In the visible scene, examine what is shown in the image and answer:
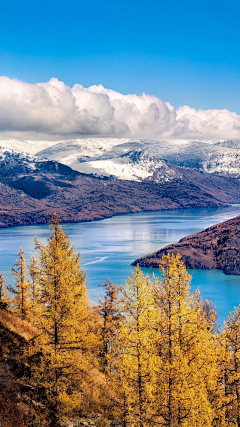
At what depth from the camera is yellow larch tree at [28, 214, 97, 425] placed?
23.6 meters

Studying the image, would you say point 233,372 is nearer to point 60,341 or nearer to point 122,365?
point 122,365

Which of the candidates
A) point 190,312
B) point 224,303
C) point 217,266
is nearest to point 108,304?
point 190,312

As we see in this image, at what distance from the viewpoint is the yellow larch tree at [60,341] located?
23.6 meters

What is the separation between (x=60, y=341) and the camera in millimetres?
25312

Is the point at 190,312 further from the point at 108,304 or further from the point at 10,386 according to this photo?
the point at 108,304

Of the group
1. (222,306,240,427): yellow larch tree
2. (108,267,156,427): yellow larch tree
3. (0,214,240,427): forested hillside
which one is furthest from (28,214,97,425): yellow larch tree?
(222,306,240,427): yellow larch tree

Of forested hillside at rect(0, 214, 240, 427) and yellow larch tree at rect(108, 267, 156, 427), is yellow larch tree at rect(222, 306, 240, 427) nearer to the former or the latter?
forested hillside at rect(0, 214, 240, 427)

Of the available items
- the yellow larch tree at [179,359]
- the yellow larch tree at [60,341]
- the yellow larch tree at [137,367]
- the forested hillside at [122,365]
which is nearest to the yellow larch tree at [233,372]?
the forested hillside at [122,365]

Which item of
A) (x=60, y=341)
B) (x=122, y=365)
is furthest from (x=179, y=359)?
(x=60, y=341)

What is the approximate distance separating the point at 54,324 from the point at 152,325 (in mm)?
6072

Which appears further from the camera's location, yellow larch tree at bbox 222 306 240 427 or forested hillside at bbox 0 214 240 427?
yellow larch tree at bbox 222 306 240 427

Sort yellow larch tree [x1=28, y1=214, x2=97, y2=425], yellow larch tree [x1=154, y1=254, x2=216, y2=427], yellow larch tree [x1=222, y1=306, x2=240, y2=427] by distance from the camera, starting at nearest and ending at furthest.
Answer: yellow larch tree [x1=154, y1=254, x2=216, y2=427] < yellow larch tree [x1=28, y1=214, x2=97, y2=425] < yellow larch tree [x1=222, y1=306, x2=240, y2=427]

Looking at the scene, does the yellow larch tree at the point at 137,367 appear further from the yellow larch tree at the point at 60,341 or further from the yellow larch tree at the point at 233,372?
the yellow larch tree at the point at 233,372

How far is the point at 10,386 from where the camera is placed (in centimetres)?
2208
